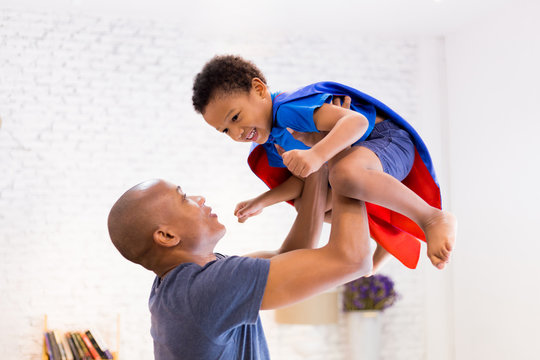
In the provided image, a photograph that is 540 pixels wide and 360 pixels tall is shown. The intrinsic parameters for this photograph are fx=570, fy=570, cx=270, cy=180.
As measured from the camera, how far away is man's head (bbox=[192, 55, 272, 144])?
167 centimetres

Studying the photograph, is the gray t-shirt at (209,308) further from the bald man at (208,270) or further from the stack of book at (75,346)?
the stack of book at (75,346)

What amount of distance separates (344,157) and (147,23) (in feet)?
12.9

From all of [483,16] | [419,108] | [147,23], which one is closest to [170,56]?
[147,23]

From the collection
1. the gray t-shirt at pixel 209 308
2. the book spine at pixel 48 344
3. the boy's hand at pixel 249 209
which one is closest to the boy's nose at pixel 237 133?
the boy's hand at pixel 249 209

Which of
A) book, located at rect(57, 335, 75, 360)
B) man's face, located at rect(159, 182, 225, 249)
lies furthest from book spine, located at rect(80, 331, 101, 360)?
man's face, located at rect(159, 182, 225, 249)

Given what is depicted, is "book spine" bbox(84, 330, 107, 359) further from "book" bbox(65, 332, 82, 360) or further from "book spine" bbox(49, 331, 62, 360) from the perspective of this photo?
"book spine" bbox(49, 331, 62, 360)

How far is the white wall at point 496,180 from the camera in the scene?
4.54 m

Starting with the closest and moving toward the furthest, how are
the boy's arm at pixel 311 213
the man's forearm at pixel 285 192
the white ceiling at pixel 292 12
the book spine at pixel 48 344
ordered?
the boy's arm at pixel 311 213, the man's forearm at pixel 285 192, the book spine at pixel 48 344, the white ceiling at pixel 292 12

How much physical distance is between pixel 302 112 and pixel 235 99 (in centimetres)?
27

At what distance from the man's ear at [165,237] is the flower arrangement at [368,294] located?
3.67 m

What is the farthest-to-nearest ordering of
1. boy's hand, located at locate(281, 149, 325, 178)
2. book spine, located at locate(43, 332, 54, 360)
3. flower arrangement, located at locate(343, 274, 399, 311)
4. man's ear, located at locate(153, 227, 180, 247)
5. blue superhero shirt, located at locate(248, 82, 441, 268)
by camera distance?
flower arrangement, located at locate(343, 274, 399, 311) < book spine, located at locate(43, 332, 54, 360) < blue superhero shirt, located at locate(248, 82, 441, 268) < man's ear, located at locate(153, 227, 180, 247) < boy's hand, located at locate(281, 149, 325, 178)

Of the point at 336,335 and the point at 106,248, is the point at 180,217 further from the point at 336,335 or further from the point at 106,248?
the point at 336,335

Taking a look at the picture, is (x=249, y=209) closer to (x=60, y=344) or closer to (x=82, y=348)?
(x=82, y=348)

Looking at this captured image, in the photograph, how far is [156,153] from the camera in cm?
479
